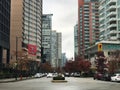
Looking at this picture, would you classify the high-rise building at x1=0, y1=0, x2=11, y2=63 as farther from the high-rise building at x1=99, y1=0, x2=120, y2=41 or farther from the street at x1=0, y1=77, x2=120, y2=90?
the street at x1=0, y1=77, x2=120, y2=90

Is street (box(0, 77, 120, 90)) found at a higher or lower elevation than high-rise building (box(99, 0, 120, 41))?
lower

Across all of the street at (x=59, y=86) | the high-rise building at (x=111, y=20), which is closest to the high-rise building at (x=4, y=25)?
the high-rise building at (x=111, y=20)

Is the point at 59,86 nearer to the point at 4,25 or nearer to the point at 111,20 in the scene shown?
the point at 4,25

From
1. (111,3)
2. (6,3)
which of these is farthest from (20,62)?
(111,3)

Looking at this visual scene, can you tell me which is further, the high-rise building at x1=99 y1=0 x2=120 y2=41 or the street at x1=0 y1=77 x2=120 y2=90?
the high-rise building at x1=99 y1=0 x2=120 y2=41

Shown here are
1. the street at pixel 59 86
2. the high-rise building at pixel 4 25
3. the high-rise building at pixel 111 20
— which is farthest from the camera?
the high-rise building at pixel 111 20

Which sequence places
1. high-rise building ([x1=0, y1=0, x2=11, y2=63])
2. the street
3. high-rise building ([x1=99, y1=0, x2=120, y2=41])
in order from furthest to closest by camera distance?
high-rise building ([x1=99, y1=0, x2=120, y2=41]), high-rise building ([x1=0, y1=0, x2=11, y2=63]), the street

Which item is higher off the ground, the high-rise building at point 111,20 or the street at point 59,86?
the high-rise building at point 111,20

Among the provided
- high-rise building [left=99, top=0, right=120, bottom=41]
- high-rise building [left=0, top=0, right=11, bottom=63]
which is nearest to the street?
high-rise building [left=0, top=0, right=11, bottom=63]

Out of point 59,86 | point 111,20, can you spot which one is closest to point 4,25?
point 111,20

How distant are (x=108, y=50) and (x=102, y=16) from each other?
2522cm

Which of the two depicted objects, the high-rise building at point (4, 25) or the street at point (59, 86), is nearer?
the street at point (59, 86)

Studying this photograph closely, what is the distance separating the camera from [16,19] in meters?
189

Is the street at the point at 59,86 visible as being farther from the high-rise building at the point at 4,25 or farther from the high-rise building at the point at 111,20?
the high-rise building at the point at 111,20
